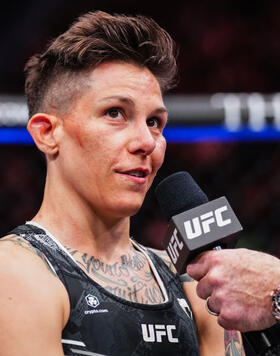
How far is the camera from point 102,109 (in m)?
1.48

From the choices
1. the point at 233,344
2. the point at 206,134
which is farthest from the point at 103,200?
the point at 206,134

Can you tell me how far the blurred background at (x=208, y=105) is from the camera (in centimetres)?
307

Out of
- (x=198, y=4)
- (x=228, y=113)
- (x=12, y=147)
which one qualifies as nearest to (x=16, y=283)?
(x=228, y=113)

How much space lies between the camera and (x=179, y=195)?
1.33 meters

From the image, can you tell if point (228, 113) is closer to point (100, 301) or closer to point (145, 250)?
point (145, 250)

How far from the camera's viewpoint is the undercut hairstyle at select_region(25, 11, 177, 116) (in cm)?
154

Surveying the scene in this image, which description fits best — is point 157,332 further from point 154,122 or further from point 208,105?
point 208,105

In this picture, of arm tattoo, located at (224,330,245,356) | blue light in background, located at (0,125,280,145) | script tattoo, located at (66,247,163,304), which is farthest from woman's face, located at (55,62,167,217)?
blue light in background, located at (0,125,280,145)

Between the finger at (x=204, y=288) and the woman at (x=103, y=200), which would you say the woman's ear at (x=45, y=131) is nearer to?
the woman at (x=103, y=200)

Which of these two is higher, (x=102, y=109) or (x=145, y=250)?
(x=102, y=109)

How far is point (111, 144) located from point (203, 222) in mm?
339

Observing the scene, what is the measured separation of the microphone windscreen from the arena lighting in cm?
167

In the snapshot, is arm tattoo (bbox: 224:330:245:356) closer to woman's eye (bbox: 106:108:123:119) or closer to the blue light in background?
woman's eye (bbox: 106:108:123:119)

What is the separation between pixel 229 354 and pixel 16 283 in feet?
1.92
